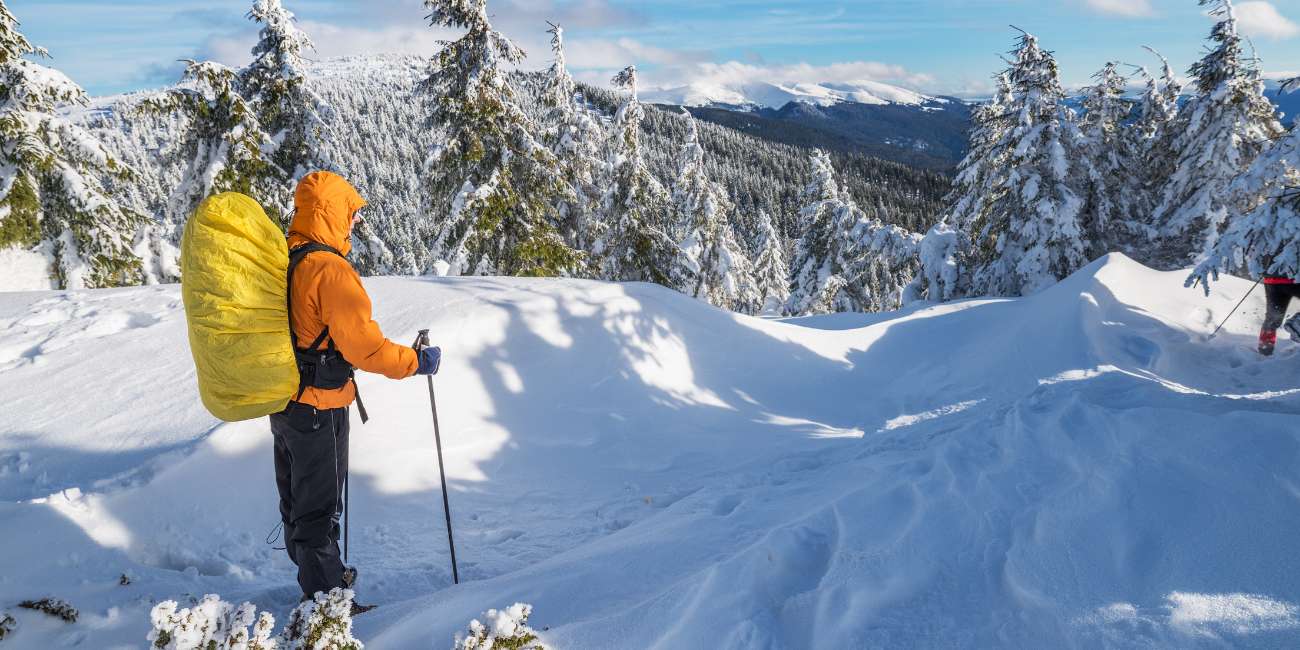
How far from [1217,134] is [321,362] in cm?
2693

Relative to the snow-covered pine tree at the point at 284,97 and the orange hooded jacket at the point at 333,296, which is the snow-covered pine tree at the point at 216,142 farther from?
the orange hooded jacket at the point at 333,296

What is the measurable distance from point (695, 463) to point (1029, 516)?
12.2 ft

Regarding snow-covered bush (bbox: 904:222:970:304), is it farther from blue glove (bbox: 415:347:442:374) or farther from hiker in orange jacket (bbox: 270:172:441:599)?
hiker in orange jacket (bbox: 270:172:441:599)

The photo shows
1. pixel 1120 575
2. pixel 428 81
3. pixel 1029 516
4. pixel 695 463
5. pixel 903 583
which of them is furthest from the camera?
pixel 428 81

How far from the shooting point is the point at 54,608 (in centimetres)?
300

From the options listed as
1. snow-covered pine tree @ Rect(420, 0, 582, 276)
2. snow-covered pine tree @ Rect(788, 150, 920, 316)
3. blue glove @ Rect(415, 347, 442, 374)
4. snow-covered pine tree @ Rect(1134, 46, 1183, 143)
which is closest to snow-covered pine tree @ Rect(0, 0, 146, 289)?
snow-covered pine tree @ Rect(420, 0, 582, 276)

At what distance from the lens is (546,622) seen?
294cm

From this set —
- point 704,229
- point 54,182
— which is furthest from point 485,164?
point 704,229

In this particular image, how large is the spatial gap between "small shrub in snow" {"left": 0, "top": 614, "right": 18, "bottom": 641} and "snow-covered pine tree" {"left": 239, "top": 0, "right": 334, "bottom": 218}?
1541 cm

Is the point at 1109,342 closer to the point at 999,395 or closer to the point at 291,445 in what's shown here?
the point at 999,395

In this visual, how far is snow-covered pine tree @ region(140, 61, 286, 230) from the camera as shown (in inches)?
602

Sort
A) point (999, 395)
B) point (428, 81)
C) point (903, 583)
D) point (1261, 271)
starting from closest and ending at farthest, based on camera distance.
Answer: point (903, 583) < point (1261, 271) < point (999, 395) < point (428, 81)

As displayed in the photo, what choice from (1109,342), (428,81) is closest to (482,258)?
(428,81)

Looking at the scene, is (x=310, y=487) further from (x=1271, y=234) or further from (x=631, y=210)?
(x=631, y=210)
